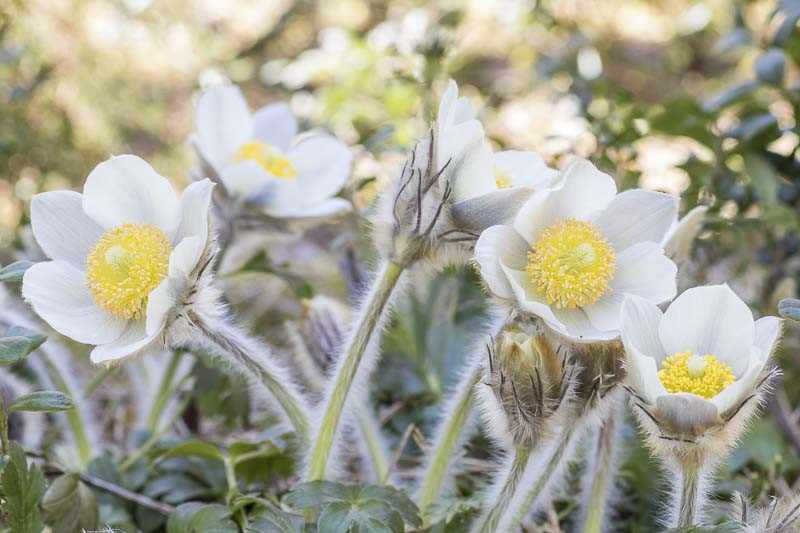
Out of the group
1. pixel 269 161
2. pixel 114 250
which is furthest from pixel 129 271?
pixel 269 161

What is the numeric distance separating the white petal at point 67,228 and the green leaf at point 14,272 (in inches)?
1.2

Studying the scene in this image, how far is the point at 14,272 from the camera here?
2.44 feet

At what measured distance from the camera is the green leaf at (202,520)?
73 cm

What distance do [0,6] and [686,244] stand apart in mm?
1398

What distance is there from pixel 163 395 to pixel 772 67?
0.93 meters

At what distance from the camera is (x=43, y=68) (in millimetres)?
1447

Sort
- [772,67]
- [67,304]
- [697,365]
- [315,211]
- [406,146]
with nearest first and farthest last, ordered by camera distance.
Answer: [697,365] → [67,304] → [315,211] → [772,67] → [406,146]

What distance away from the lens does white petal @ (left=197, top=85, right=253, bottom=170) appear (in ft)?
3.50

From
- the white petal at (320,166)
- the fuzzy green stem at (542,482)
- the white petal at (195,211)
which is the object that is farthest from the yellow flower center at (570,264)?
the white petal at (320,166)

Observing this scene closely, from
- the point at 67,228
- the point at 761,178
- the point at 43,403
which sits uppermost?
the point at 67,228

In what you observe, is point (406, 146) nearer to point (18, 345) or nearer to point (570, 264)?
point (570, 264)

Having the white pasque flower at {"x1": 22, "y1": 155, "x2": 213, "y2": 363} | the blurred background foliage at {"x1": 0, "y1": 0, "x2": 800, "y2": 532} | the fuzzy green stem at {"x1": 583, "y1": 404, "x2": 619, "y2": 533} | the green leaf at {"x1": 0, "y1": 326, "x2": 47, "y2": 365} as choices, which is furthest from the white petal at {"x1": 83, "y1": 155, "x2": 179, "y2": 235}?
the fuzzy green stem at {"x1": 583, "y1": 404, "x2": 619, "y2": 533}

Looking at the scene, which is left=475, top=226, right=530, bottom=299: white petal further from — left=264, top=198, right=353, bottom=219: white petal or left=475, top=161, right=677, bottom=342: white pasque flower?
left=264, top=198, right=353, bottom=219: white petal

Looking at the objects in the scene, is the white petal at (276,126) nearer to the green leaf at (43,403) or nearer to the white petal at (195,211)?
the white petal at (195,211)
